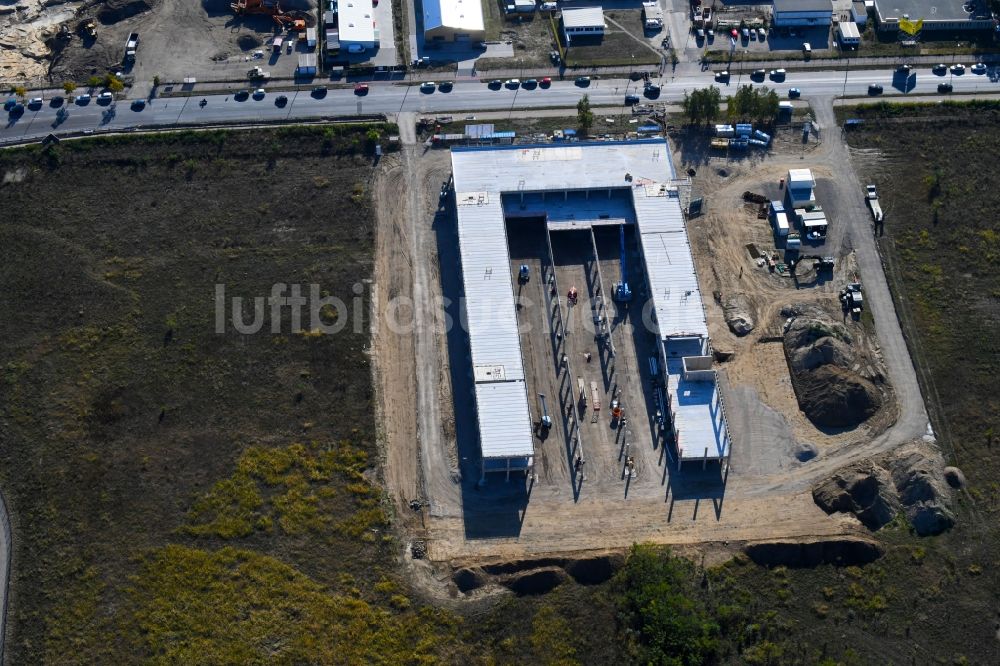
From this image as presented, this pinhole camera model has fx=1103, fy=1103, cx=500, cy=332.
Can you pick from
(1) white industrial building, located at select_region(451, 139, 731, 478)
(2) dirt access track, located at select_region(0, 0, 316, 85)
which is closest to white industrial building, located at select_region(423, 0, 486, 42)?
(2) dirt access track, located at select_region(0, 0, 316, 85)

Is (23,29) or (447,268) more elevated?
(23,29)

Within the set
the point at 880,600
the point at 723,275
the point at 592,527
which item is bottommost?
the point at 880,600

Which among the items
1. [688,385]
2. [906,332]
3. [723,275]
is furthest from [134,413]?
[906,332]

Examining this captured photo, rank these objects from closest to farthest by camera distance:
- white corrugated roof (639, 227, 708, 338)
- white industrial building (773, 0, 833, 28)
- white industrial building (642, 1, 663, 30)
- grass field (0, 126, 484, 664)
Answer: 1. grass field (0, 126, 484, 664)
2. white corrugated roof (639, 227, 708, 338)
3. white industrial building (773, 0, 833, 28)
4. white industrial building (642, 1, 663, 30)

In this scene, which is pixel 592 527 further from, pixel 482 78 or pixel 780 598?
pixel 482 78

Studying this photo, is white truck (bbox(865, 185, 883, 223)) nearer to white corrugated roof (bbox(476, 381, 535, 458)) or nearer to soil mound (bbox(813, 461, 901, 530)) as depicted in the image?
soil mound (bbox(813, 461, 901, 530))

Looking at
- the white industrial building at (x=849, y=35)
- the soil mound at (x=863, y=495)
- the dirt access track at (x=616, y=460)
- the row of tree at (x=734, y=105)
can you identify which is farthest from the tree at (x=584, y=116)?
the soil mound at (x=863, y=495)

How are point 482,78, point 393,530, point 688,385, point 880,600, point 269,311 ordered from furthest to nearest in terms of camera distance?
point 482,78, point 269,311, point 688,385, point 393,530, point 880,600
